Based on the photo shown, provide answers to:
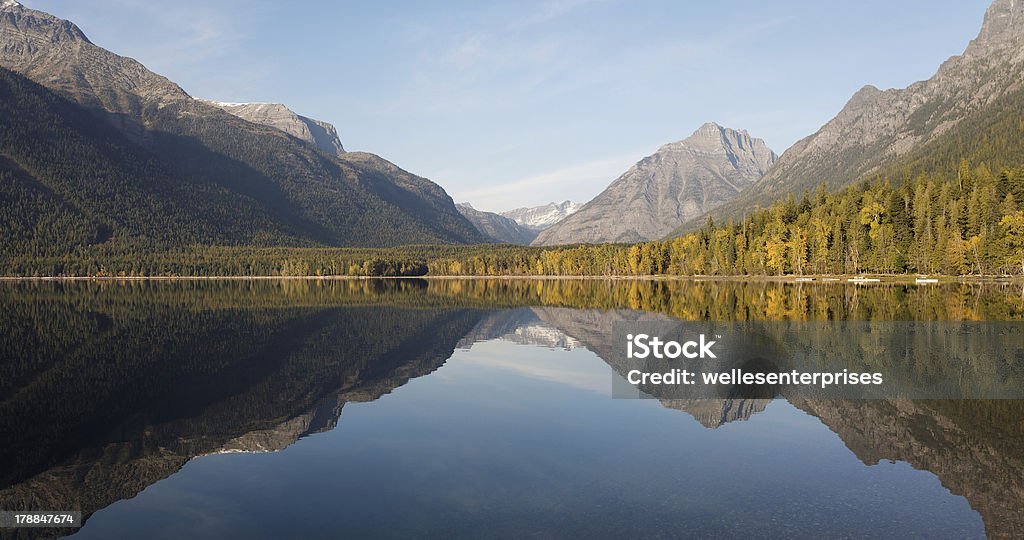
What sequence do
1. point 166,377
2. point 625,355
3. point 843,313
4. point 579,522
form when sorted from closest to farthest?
point 579,522
point 166,377
point 625,355
point 843,313

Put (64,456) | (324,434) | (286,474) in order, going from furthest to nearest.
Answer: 1. (324,434)
2. (64,456)
3. (286,474)

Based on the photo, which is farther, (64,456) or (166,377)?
(166,377)

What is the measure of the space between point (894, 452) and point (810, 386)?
12.2 metres

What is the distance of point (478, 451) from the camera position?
2489 cm

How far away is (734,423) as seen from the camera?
91.8ft

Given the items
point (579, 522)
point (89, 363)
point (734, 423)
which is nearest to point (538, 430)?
point (734, 423)

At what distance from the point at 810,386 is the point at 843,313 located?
128 ft

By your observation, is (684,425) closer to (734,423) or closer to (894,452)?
(734,423)

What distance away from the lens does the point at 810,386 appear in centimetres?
3516

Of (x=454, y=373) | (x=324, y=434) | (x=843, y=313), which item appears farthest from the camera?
(x=843, y=313)

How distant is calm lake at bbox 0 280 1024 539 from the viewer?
17.8 metres

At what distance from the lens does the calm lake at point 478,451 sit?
17812 mm

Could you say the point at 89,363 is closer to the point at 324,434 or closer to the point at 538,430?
the point at 324,434

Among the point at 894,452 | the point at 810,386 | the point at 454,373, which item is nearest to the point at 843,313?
the point at 810,386
